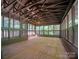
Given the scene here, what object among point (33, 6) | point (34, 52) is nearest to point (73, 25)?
point (34, 52)

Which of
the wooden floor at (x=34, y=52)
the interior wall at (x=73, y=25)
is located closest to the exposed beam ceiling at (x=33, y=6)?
the interior wall at (x=73, y=25)

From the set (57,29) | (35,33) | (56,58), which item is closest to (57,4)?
(56,58)

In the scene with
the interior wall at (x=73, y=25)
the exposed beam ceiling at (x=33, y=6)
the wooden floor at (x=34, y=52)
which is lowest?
the wooden floor at (x=34, y=52)

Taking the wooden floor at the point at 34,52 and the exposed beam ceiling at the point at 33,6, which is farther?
the exposed beam ceiling at the point at 33,6

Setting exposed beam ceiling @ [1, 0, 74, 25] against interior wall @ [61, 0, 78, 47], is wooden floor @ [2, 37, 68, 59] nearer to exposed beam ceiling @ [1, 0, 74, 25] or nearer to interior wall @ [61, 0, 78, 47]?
interior wall @ [61, 0, 78, 47]

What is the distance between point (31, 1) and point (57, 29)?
10.1 metres

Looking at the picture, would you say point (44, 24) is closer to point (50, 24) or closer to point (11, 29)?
point (50, 24)

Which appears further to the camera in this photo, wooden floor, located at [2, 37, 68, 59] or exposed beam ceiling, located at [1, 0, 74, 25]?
exposed beam ceiling, located at [1, 0, 74, 25]

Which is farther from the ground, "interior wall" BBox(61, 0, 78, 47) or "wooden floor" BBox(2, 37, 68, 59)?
"interior wall" BBox(61, 0, 78, 47)

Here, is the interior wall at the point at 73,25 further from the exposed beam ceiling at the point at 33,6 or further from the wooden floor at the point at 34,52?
the wooden floor at the point at 34,52

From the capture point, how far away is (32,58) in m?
3.59

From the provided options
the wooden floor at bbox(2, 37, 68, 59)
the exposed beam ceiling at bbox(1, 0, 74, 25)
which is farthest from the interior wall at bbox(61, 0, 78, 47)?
→ the wooden floor at bbox(2, 37, 68, 59)

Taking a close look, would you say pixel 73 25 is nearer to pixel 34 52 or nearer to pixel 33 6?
pixel 34 52

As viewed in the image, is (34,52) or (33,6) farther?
(33,6)
